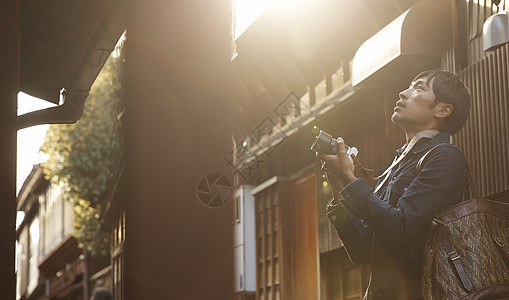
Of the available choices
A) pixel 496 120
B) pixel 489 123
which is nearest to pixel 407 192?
pixel 496 120

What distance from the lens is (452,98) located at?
12.8 feet

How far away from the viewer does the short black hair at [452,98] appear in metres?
3.91

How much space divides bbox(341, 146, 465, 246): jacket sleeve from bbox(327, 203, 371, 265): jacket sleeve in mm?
253

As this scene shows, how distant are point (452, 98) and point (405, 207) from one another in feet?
2.30

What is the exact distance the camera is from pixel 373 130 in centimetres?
1014

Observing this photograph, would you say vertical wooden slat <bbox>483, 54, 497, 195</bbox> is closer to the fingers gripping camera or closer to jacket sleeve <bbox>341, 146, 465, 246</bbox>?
jacket sleeve <bbox>341, 146, 465, 246</bbox>

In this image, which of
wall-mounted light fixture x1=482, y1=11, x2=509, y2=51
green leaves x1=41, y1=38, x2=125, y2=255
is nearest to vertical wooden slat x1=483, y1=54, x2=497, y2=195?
wall-mounted light fixture x1=482, y1=11, x2=509, y2=51

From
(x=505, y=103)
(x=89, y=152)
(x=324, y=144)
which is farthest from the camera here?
(x=89, y=152)

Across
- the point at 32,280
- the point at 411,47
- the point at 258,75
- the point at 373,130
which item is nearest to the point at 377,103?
the point at 373,130

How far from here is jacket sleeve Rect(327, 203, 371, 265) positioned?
392cm

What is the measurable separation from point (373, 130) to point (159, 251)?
6877 mm

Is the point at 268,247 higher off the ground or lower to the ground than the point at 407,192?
higher

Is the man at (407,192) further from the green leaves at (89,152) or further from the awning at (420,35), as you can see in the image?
the green leaves at (89,152)

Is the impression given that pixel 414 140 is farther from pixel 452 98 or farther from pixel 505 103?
pixel 505 103
